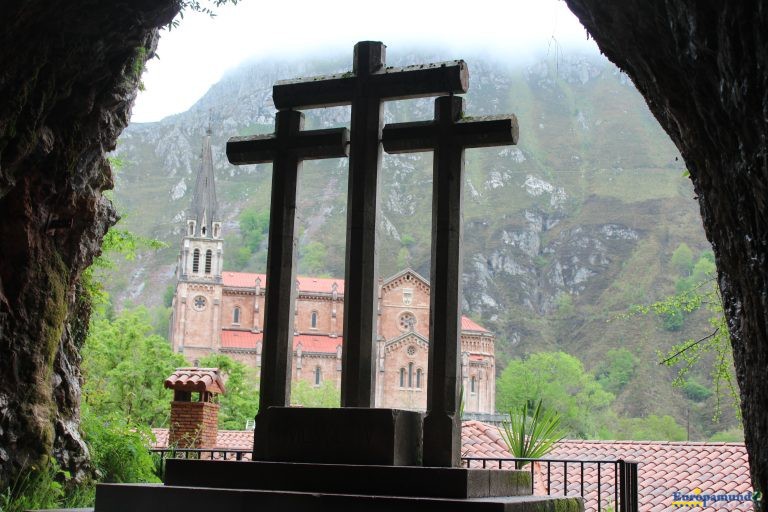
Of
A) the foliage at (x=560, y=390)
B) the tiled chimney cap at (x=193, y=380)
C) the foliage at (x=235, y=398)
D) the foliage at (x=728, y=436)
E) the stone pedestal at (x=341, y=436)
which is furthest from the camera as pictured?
the foliage at (x=560, y=390)

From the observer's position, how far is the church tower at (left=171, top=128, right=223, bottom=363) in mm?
70375

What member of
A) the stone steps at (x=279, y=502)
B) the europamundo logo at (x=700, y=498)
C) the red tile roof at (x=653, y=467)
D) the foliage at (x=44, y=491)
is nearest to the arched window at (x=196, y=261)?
the red tile roof at (x=653, y=467)

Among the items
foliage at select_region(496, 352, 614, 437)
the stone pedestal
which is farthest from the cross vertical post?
foliage at select_region(496, 352, 614, 437)

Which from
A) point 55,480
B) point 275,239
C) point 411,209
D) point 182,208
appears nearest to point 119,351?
point 55,480

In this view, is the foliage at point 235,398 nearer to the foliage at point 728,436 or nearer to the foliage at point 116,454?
the foliage at point 116,454

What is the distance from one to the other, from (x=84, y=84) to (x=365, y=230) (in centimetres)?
280

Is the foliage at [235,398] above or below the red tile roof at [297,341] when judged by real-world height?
below

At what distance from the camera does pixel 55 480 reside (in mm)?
7434

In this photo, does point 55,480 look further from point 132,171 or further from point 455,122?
point 132,171

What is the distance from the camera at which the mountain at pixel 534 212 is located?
355 feet

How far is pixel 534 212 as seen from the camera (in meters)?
123

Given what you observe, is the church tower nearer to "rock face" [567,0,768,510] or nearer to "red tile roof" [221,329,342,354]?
"red tile roof" [221,329,342,354]

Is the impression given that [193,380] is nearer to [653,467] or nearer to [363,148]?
[363,148]

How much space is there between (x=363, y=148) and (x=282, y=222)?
2.46 feet
